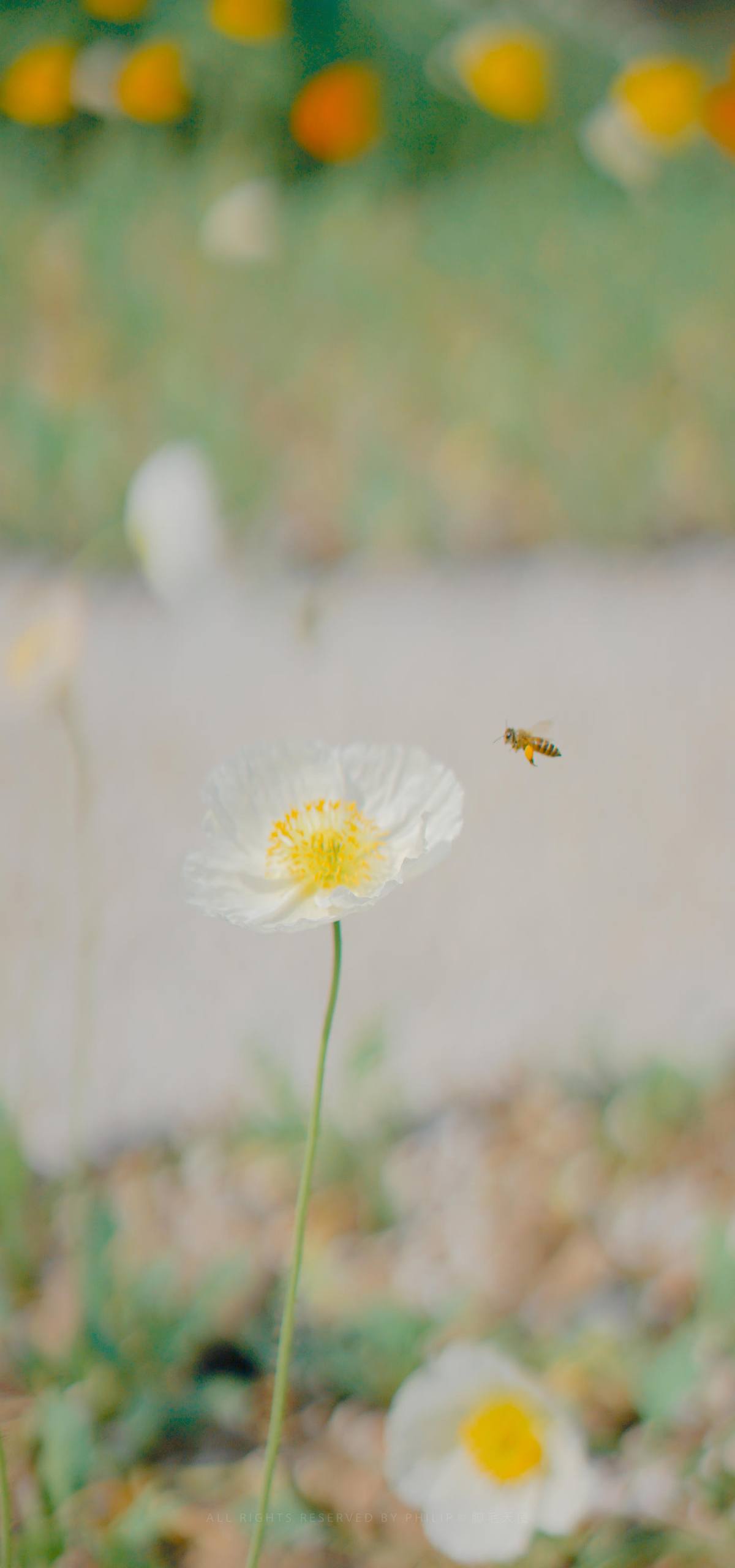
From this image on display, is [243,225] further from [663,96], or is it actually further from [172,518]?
[172,518]

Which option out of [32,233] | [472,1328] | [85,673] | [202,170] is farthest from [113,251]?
[472,1328]

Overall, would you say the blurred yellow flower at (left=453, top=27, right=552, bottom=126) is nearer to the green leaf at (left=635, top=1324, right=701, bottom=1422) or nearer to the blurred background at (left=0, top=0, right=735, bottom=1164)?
the blurred background at (left=0, top=0, right=735, bottom=1164)

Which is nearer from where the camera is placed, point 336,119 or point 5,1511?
point 5,1511

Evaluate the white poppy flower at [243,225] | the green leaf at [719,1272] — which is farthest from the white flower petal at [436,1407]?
the white poppy flower at [243,225]

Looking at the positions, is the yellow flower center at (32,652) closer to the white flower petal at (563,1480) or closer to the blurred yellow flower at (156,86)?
the white flower petal at (563,1480)

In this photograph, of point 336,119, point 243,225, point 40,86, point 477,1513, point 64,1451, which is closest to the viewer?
point 477,1513

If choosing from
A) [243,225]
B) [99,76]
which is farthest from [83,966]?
[99,76]
